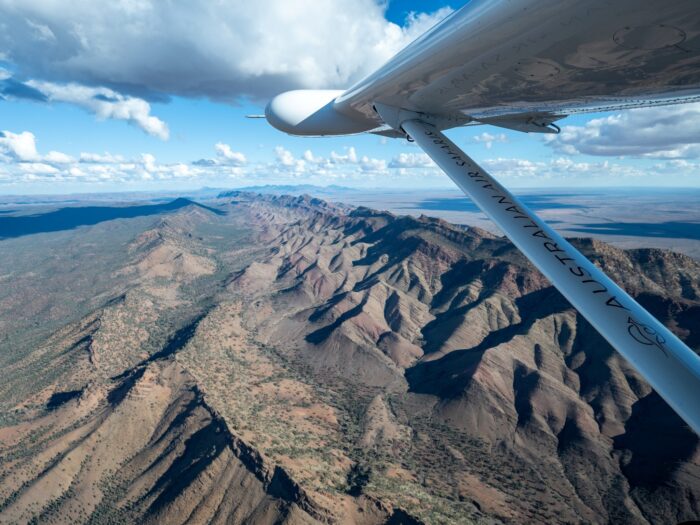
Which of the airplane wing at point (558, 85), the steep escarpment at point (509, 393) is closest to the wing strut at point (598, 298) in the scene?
the airplane wing at point (558, 85)

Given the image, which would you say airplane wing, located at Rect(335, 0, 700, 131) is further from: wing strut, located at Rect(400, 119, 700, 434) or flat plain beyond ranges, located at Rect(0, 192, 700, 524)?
flat plain beyond ranges, located at Rect(0, 192, 700, 524)

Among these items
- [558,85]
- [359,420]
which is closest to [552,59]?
[558,85]

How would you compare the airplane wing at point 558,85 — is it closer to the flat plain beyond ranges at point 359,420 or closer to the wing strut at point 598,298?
the wing strut at point 598,298

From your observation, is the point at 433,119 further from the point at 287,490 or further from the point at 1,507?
the point at 1,507

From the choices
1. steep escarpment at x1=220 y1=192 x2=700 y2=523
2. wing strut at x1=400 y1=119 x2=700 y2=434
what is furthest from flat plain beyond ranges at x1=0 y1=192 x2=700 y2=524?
wing strut at x1=400 y1=119 x2=700 y2=434

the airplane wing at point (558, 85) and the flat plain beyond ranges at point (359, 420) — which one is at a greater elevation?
the airplane wing at point (558, 85)

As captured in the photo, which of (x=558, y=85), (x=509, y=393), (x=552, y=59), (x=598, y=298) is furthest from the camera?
(x=509, y=393)

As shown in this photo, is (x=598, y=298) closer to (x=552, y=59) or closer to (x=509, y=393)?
(x=552, y=59)
